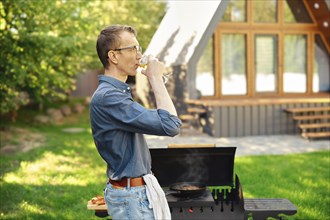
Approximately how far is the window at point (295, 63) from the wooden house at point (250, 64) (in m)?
0.03

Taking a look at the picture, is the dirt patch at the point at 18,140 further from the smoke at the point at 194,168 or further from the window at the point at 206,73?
the smoke at the point at 194,168

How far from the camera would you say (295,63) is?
1352cm

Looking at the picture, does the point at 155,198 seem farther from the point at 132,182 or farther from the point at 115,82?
the point at 115,82

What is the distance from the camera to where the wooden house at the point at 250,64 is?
11094mm

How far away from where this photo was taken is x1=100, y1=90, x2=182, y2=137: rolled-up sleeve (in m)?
2.16

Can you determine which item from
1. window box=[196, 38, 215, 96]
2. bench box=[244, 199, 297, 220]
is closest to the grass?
bench box=[244, 199, 297, 220]

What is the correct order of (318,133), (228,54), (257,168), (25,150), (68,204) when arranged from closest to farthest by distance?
(68,204) → (257,168) → (25,150) → (318,133) → (228,54)

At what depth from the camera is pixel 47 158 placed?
8.66 metres

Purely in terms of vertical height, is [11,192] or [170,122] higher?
[170,122]

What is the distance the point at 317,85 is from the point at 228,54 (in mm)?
3193

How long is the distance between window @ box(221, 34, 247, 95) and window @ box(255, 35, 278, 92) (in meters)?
0.44

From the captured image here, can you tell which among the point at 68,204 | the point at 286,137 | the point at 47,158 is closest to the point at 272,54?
the point at 286,137

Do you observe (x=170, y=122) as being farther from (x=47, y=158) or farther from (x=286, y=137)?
(x=286, y=137)

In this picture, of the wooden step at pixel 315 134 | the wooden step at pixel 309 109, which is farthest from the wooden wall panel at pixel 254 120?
the wooden step at pixel 315 134
